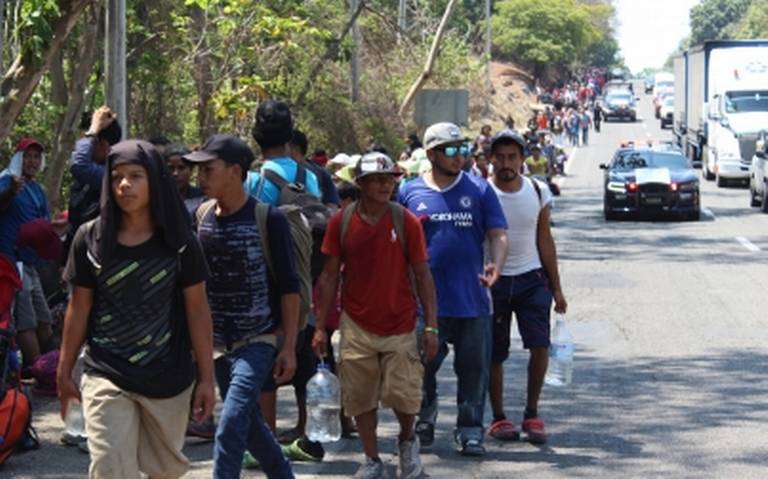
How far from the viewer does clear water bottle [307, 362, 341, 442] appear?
8.69 metres

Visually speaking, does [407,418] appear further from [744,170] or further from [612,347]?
[744,170]

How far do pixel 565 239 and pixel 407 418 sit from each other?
18050mm

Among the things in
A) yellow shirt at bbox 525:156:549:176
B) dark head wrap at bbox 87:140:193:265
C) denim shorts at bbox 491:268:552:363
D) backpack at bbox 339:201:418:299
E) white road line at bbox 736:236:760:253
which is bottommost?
white road line at bbox 736:236:760:253

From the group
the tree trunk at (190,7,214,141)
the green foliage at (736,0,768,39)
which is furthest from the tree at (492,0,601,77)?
the tree trunk at (190,7,214,141)

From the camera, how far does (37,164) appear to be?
10969 mm

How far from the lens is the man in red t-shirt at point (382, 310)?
321 inches

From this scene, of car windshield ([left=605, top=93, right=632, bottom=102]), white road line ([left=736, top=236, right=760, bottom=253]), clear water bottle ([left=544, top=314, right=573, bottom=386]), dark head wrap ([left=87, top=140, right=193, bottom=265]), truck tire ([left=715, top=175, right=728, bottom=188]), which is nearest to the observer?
dark head wrap ([left=87, top=140, right=193, bottom=265])

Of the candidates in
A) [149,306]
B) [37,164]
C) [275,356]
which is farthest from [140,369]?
[37,164]

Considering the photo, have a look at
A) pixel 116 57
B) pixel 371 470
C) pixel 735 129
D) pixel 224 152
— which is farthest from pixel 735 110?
pixel 224 152

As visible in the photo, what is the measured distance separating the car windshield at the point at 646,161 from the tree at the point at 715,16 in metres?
151

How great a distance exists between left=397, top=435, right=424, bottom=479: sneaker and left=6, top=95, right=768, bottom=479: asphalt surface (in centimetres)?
33

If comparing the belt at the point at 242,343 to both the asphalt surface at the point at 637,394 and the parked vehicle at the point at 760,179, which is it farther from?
the parked vehicle at the point at 760,179

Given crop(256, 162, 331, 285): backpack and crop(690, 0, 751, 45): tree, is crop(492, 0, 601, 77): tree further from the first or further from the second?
crop(256, 162, 331, 285): backpack

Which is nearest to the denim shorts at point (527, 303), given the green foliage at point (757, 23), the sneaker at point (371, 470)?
the sneaker at point (371, 470)
